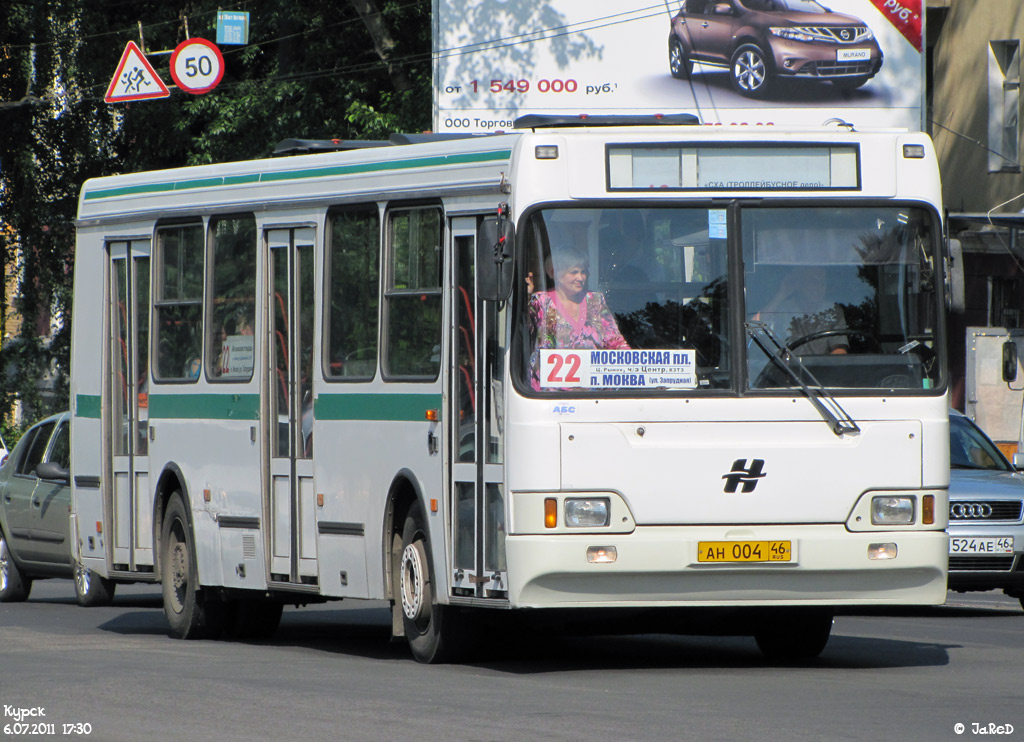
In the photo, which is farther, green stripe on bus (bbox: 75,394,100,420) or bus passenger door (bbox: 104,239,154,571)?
green stripe on bus (bbox: 75,394,100,420)

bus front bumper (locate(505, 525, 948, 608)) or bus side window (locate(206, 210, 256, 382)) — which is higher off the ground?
bus side window (locate(206, 210, 256, 382))

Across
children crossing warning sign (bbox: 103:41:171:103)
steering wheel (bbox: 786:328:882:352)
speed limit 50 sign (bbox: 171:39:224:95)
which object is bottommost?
steering wheel (bbox: 786:328:882:352)

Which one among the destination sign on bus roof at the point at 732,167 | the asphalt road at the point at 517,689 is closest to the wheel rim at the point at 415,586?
the asphalt road at the point at 517,689

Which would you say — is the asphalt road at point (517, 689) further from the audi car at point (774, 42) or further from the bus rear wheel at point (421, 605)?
the audi car at point (774, 42)

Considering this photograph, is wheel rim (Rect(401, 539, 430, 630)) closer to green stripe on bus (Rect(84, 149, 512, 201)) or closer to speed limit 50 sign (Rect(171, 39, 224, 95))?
green stripe on bus (Rect(84, 149, 512, 201))

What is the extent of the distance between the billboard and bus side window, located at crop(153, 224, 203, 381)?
15.3 metres

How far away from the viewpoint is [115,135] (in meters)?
35.4

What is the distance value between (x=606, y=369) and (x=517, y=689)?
5.61 feet

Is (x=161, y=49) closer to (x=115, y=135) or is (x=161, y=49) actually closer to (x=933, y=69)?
(x=115, y=135)

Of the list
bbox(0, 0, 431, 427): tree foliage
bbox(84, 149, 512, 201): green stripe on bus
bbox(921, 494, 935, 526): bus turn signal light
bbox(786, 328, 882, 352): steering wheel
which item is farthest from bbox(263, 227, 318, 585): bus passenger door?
bbox(0, 0, 431, 427): tree foliage

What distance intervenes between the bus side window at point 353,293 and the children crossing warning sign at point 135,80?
1258 cm

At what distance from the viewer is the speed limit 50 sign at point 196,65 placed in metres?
26.4

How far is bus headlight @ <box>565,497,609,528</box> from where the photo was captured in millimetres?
10781

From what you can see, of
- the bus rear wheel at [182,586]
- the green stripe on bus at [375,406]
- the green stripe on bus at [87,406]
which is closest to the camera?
the green stripe on bus at [375,406]
